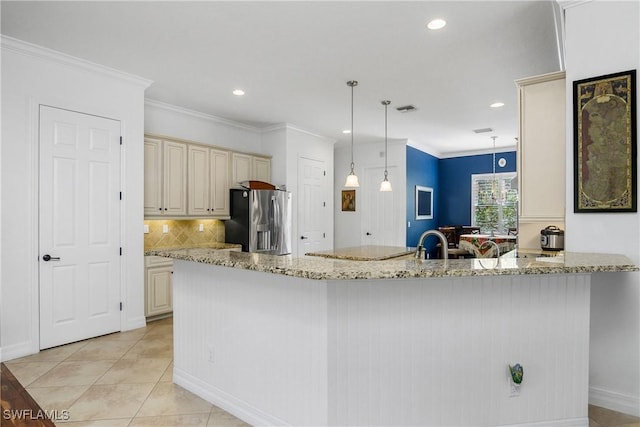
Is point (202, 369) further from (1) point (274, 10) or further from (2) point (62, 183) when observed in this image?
(1) point (274, 10)

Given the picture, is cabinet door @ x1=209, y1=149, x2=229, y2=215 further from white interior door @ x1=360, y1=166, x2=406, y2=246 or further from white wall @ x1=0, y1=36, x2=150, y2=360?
white interior door @ x1=360, y1=166, x2=406, y2=246

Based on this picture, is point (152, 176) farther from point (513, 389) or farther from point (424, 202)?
point (424, 202)

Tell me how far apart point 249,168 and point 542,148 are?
413cm

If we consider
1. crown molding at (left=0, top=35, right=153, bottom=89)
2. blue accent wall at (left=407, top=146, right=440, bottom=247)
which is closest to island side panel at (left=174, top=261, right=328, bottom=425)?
crown molding at (left=0, top=35, right=153, bottom=89)

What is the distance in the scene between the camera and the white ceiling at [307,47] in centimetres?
271

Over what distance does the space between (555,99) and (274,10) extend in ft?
6.95

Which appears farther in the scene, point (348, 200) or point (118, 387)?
point (348, 200)

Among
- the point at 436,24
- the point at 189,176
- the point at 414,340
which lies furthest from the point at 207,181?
the point at 414,340

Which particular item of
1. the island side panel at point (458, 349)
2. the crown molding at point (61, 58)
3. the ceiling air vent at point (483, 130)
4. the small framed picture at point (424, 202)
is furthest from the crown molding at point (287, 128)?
the island side panel at point (458, 349)

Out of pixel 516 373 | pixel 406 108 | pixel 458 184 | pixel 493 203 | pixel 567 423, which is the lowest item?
pixel 567 423

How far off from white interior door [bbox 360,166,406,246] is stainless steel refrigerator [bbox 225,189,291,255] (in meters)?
2.57

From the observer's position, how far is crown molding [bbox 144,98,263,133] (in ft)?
15.7

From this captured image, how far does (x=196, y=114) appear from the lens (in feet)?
17.4

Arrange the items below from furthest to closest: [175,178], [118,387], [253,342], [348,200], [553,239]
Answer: [348,200], [175,178], [553,239], [118,387], [253,342]
